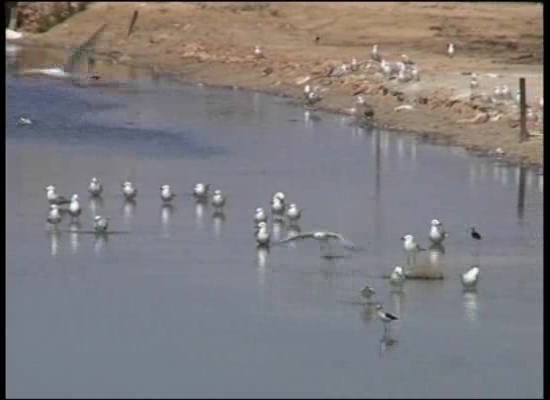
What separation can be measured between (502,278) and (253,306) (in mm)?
2197

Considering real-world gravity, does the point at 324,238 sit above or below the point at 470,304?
above

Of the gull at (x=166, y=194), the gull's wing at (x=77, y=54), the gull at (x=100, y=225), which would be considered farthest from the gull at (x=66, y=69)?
the gull at (x=100, y=225)

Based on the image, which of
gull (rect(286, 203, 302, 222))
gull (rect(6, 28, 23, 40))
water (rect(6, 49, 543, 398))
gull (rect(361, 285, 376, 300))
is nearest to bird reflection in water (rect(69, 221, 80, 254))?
water (rect(6, 49, 543, 398))

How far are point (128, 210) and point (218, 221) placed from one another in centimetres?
100

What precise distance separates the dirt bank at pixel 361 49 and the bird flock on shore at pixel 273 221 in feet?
15.2

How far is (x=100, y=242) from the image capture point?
14.6 m

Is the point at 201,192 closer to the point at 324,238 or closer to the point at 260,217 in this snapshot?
the point at 260,217

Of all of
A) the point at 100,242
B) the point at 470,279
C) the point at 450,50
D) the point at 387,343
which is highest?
the point at 450,50

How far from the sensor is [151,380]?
10.1 metres

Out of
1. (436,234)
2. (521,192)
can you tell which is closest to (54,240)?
(436,234)

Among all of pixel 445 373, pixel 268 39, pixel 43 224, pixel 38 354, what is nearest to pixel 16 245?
pixel 43 224

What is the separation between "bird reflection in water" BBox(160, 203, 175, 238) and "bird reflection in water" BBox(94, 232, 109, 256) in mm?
502

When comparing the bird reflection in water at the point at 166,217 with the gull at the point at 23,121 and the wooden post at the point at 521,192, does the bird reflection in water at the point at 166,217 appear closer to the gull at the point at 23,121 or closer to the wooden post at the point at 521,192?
the wooden post at the point at 521,192

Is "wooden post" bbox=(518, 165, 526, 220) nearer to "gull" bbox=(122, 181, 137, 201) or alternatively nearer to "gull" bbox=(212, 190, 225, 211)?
"gull" bbox=(212, 190, 225, 211)
